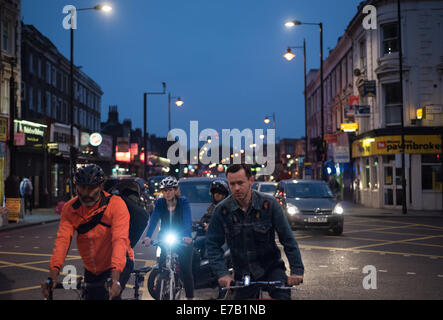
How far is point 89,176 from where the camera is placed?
13.4ft

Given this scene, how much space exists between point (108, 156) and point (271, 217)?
48775 millimetres

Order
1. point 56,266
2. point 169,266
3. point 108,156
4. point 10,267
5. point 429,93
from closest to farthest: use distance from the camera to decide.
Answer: point 56,266 < point 169,266 < point 10,267 < point 429,93 < point 108,156

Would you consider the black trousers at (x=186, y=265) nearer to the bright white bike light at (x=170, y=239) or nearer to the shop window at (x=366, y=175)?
the bright white bike light at (x=170, y=239)

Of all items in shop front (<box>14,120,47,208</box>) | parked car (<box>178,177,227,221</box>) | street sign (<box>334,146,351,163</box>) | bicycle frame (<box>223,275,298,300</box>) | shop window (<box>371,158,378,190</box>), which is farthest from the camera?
shop window (<box>371,158,378,190</box>)

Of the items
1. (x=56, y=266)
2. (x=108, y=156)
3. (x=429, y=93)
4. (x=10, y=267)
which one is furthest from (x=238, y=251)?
(x=108, y=156)

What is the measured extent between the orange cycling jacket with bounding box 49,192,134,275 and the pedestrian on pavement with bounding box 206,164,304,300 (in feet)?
2.48

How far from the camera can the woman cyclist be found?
6.97 m

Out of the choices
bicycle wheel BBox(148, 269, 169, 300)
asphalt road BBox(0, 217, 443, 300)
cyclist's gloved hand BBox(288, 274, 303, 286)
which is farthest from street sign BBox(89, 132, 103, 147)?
cyclist's gloved hand BBox(288, 274, 303, 286)

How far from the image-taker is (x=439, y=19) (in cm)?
2941

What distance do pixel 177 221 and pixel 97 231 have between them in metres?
3.04

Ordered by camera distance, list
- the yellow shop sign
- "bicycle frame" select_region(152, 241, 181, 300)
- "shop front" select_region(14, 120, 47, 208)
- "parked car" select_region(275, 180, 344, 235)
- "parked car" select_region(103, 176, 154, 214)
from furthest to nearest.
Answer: "shop front" select_region(14, 120, 47, 208), the yellow shop sign, "parked car" select_region(275, 180, 344, 235), "parked car" select_region(103, 176, 154, 214), "bicycle frame" select_region(152, 241, 181, 300)

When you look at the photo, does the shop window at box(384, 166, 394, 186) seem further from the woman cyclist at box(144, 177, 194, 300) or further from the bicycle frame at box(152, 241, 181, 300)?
the bicycle frame at box(152, 241, 181, 300)

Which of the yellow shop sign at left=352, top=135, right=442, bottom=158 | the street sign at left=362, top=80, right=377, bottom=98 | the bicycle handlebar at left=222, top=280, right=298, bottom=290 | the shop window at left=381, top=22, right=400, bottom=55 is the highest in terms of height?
the shop window at left=381, top=22, right=400, bottom=55
